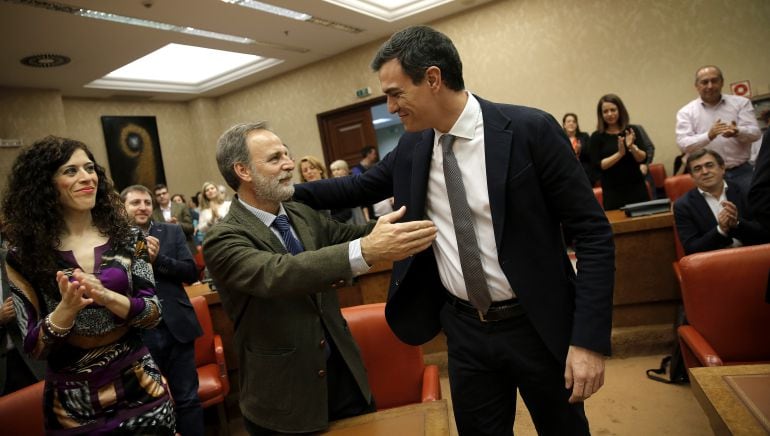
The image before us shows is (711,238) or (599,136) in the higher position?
(599,136)

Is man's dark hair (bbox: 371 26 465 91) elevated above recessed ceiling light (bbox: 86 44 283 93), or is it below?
below

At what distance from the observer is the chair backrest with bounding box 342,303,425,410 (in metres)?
1.95

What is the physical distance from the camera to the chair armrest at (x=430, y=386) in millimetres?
1852

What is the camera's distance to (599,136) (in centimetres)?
427

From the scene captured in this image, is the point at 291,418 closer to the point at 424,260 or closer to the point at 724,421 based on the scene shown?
the point at 424,260

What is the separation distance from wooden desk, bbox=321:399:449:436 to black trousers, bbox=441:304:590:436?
141mm

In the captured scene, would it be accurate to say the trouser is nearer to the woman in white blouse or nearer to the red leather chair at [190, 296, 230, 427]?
the red leather chair at [190, 296, 230, 427]

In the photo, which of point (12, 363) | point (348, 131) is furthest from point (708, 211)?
point (348, 131)

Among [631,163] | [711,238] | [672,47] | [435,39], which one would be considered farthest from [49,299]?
[672,47]

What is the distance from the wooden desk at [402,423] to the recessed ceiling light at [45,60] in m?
6.44

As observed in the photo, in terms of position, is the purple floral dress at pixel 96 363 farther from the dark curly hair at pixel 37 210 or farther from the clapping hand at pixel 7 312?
the clapping hand at pixel 7 312

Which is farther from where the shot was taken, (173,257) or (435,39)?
(173,257)

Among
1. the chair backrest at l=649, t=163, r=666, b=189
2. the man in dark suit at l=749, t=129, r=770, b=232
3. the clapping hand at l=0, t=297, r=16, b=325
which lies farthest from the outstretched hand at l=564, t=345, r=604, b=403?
the chair backrest at l=649, t=163, r=666, b=189

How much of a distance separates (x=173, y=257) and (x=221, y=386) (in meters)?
0.78
